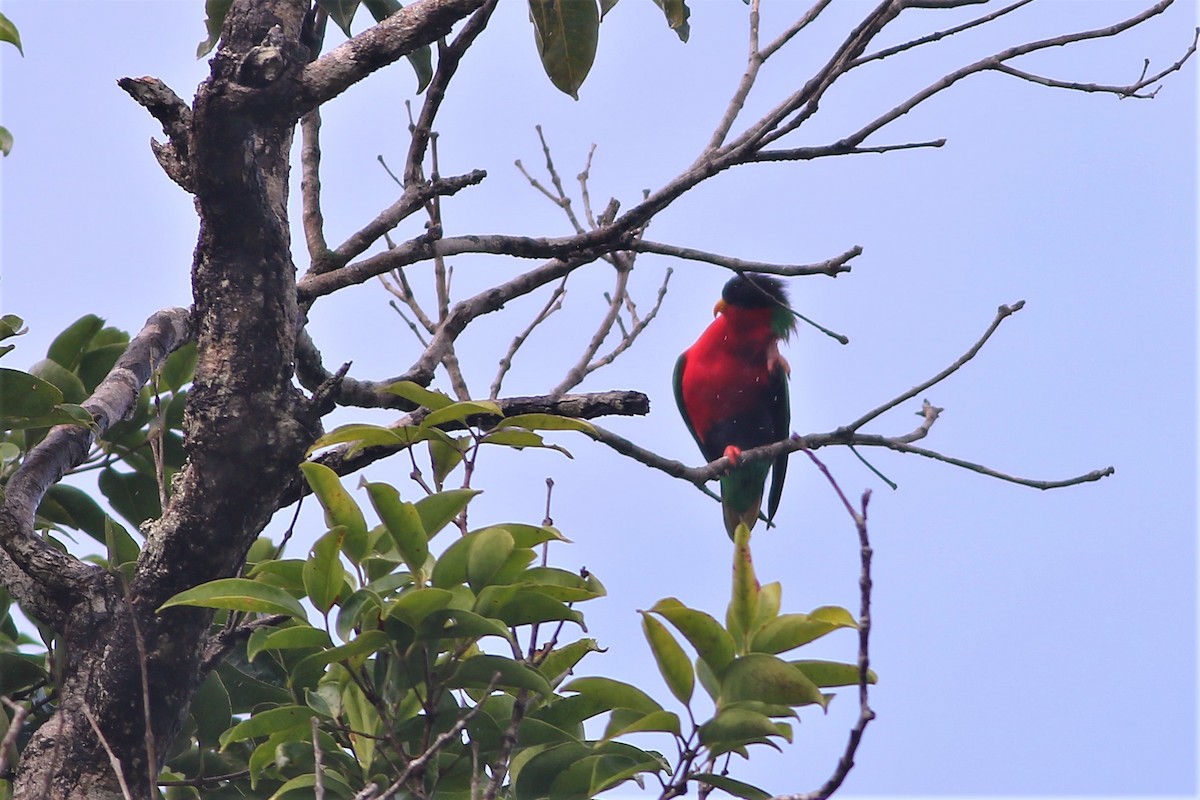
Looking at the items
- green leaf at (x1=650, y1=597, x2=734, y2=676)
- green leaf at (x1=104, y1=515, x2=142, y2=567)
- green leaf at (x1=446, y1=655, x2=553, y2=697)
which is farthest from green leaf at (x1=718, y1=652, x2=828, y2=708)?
green leaf at (x1=104, y1=515, x2=142, y2=567)

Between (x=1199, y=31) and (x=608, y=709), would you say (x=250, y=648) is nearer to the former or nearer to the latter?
(x=608, y=709)

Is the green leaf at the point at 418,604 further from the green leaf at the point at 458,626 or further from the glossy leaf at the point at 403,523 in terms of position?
the glossy leaf at the point at 403,523

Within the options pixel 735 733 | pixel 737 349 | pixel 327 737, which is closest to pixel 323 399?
pixel 327 737

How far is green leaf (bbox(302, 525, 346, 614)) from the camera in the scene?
175cm

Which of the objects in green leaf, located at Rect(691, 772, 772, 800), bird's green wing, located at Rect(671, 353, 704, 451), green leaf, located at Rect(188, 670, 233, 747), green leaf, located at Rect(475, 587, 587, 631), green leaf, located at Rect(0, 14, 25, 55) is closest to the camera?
green leaf, located at Rect(691, 772, 772, 800)

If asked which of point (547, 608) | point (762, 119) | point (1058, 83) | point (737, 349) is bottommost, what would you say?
point (547, 608)

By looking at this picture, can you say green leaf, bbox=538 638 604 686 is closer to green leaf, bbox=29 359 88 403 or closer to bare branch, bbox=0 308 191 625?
bare branch, bbox=0 308 191 625

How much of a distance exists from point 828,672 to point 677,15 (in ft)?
5.74

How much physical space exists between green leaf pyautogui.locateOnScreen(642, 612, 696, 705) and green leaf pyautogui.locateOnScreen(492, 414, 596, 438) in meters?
0.40

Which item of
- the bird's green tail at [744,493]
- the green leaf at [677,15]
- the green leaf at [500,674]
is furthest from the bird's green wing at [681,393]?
the green leaf at [500,674]

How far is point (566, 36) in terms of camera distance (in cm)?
259

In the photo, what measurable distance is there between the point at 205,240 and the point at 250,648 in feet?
2.24

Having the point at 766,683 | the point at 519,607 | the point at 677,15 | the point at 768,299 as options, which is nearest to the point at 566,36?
the point at 677,15

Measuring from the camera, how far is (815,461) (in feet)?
4.40
